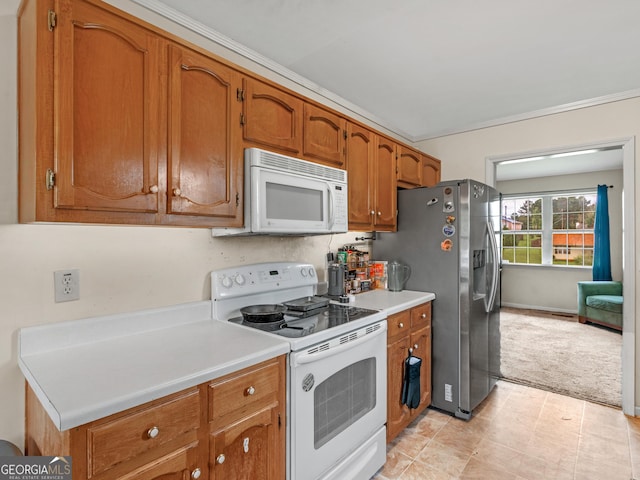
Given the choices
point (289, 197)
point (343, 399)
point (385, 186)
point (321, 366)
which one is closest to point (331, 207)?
point (289, 197)

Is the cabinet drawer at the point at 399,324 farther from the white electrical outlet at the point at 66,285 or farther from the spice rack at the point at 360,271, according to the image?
the white electrical outlet at the point at 66,285

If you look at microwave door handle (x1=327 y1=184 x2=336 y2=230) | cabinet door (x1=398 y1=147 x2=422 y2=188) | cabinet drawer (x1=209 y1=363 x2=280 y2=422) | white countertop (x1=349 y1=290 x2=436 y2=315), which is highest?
cabinet door (x1=398 y1=147 x2=422 y2=188)

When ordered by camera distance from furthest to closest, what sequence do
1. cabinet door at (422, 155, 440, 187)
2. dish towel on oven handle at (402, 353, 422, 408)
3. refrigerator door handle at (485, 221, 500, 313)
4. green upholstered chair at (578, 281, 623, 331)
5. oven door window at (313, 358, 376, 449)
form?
green upholstered chair at (578, 281, 623, 331), cabinet door at (422, 155, 440, 187), refrigerator door handle at (485, 221, 500, 313), dish towel on oven handle at (402, 353, 422, 408), oven door window at (313, 358, 376, 449)

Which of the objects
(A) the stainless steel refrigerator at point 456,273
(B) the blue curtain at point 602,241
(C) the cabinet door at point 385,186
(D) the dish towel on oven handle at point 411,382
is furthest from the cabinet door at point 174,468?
(B) the blue curtain at point 602,241

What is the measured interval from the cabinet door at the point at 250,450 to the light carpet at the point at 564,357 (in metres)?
2.72

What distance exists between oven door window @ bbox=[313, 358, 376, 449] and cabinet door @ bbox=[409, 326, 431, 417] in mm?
603

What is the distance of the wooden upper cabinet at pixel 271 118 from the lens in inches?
67.2

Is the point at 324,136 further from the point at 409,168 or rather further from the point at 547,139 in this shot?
the point at 547,139

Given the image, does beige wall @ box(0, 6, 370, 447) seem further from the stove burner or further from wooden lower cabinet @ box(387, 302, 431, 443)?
wooden lower cabinet @ box(387, 302, 431, 443)

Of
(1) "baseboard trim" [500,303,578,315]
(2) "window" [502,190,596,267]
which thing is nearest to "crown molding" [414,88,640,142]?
(2) "window" [502,190,596,267]

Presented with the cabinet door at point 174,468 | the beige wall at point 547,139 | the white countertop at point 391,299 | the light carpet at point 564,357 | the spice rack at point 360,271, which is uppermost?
the beige wall at point 547,139

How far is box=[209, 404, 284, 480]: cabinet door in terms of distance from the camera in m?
Result: 1.20

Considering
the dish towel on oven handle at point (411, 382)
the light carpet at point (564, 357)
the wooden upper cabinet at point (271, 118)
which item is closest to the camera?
the wooden upper cabinet at point (271, 118)

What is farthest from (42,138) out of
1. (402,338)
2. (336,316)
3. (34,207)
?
(402,338)
